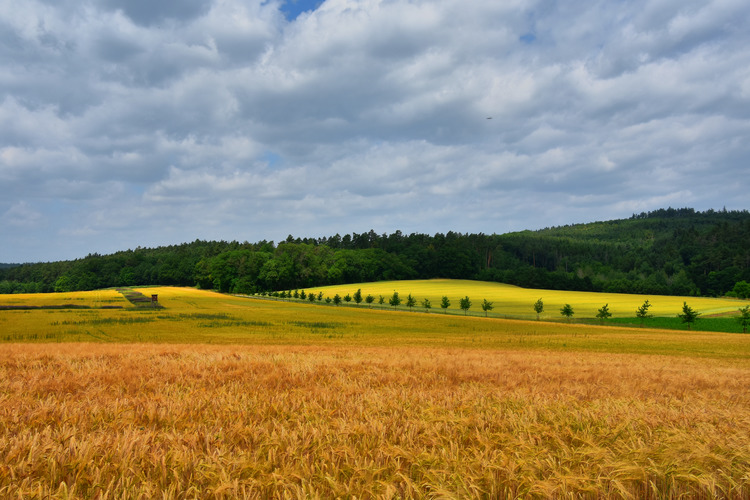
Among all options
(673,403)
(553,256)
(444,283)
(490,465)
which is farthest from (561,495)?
(553,256)

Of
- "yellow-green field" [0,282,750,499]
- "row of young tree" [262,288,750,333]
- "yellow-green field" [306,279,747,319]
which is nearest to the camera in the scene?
"yellow-green field" [0,282,750,499]

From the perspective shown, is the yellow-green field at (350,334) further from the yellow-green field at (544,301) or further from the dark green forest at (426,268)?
the dark green forest at (426,268)

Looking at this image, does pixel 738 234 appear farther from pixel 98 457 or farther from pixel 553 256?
pixel 98 457

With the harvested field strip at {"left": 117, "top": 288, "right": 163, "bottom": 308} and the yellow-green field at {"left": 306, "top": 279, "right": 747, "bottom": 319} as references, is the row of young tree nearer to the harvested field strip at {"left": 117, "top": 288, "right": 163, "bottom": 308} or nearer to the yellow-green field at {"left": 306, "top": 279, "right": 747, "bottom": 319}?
the yellow-green field at {"left": 306, "top": 279, "right": 747, "bottom": 319}

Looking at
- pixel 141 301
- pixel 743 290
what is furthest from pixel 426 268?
pixel 141 301

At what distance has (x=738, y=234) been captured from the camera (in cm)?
16675

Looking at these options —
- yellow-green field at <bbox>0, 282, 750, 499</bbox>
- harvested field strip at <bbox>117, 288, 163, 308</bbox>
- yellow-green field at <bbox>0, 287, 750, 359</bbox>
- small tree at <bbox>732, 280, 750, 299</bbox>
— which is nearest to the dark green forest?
small tree at <bbox>732, 280, 750, 299</bbox>

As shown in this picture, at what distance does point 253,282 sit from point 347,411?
14281 cm

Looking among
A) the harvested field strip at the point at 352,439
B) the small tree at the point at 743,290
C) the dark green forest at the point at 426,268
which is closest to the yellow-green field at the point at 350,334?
the harvested field strip at the point at 352,439

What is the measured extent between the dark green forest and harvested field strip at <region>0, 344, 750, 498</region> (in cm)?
13683

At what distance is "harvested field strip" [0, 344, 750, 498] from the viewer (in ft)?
8.79

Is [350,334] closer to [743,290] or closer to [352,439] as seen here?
[352,439]

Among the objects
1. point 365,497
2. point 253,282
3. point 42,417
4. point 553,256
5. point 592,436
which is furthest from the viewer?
point 553,256

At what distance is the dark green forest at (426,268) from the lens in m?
140
